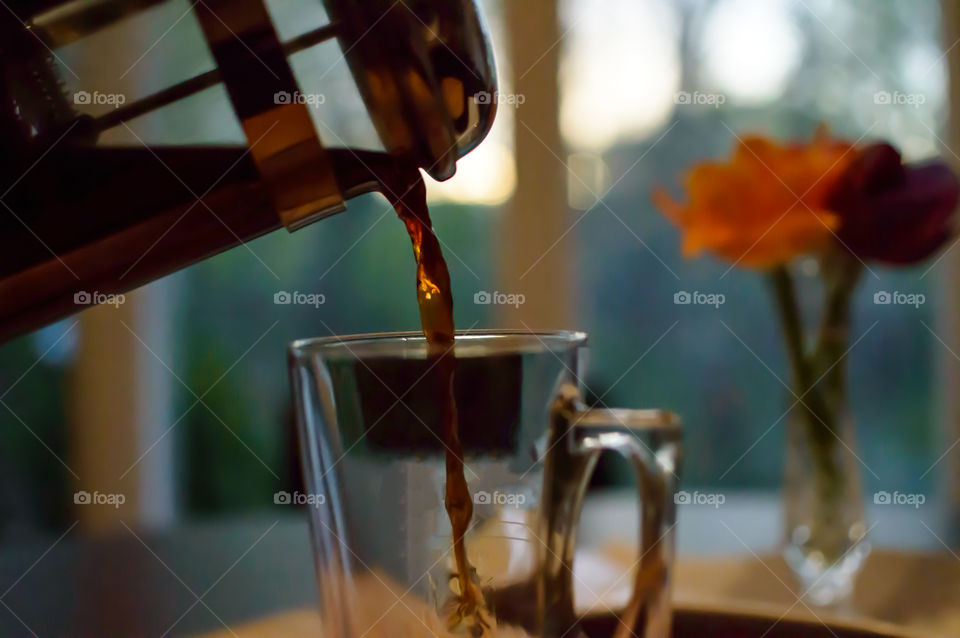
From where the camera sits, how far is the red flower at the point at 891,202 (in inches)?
24.6

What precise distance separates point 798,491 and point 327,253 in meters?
1.06

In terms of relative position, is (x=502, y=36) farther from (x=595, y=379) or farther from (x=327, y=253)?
(x=595, y=379)

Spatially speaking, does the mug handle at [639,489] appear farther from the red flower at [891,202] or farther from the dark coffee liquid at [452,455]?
the red flower at [891,202]

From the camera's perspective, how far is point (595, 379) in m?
1.50

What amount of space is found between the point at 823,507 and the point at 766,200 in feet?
0.77

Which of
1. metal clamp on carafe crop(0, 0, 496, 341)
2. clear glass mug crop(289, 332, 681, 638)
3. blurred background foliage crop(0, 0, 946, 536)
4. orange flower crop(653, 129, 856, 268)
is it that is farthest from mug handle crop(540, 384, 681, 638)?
blurred background foliage crop(0, 0, 946, 536)

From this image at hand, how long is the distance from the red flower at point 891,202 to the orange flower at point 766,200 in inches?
0.4

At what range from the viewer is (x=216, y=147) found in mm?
377

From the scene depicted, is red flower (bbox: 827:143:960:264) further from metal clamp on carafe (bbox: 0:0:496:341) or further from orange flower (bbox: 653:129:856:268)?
metal clamp on carafe (bbox: 0:0:496:341)

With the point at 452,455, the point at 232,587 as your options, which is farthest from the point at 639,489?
the point at 232,587

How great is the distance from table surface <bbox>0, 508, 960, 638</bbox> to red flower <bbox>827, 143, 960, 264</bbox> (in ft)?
0.81

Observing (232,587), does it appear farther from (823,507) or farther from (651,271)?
(651,271)

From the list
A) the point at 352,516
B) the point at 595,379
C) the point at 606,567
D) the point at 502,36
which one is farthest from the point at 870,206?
the point at 502,36

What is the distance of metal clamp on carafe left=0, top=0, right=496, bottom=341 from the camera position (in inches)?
13.9
